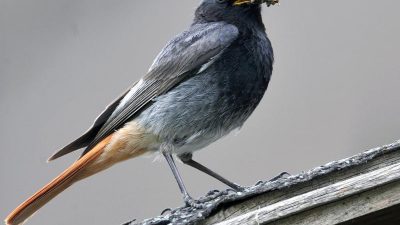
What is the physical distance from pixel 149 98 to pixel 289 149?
1.18m

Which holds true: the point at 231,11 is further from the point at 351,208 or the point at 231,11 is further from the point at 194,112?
the point at 351,208

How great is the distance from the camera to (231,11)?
593cm

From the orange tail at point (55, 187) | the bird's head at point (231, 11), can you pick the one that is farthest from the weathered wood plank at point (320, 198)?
the bird's head at point (231, 11)

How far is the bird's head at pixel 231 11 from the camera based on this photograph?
19.2 feet

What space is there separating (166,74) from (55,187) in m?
0.95

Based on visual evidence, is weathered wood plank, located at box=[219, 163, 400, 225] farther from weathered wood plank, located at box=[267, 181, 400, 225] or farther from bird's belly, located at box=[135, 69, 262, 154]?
bird's belly, located at box=[135, 69, 262, 154]

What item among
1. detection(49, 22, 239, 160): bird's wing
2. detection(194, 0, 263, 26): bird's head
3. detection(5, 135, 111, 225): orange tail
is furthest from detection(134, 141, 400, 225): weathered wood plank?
detection(194, 0, 263, 26): bird's head

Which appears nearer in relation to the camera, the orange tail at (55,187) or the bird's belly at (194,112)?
the orange tail at (55,187)

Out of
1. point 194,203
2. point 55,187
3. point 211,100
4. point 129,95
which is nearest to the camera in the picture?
point 194,203

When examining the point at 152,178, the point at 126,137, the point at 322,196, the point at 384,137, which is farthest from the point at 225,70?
the point at 322,196

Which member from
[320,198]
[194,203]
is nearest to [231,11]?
[194,203]

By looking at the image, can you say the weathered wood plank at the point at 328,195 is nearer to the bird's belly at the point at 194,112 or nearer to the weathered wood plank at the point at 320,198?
the weathered wood plank at the point at 320,198

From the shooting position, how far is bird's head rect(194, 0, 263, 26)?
5.84 m

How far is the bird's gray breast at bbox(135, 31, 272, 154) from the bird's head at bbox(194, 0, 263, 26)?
0.33m
